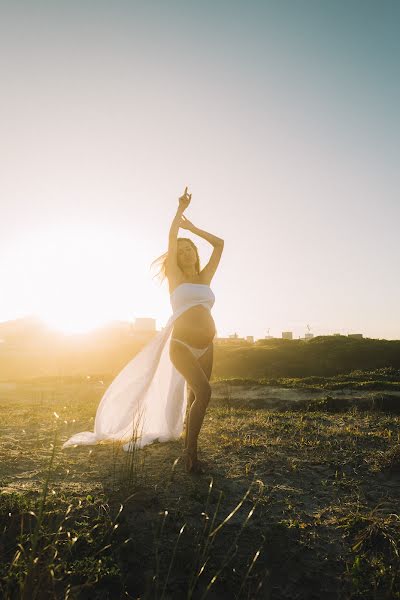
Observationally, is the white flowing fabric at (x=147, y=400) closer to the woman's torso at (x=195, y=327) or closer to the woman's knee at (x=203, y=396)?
the woman's torso at (x=195, y=327)

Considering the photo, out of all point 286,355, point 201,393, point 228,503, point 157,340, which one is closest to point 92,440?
point 157,340

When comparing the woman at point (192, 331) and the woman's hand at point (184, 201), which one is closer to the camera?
the woman at point (192, 331)

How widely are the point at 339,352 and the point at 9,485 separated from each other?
15752mm

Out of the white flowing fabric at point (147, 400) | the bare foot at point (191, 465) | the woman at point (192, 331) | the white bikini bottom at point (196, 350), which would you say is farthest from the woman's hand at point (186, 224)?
the bare foot at point (191, 465)

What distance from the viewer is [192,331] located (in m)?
4.48

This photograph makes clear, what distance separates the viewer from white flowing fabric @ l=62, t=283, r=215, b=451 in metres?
5.06

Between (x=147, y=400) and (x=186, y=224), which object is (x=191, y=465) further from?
(x=186, y=224)

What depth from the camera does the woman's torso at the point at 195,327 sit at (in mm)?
4457

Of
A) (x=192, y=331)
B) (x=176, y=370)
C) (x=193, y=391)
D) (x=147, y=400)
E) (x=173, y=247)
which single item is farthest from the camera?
(x=147, y=400)

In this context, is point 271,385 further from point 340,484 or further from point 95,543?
point 95,543

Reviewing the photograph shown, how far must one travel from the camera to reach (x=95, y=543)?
267 centimetres

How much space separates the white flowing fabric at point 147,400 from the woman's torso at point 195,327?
16 cm

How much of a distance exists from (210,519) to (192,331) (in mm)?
1946

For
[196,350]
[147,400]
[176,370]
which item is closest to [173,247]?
[196,350]
